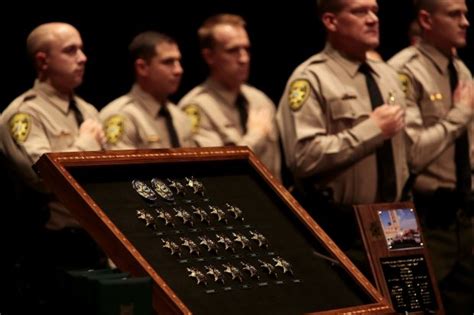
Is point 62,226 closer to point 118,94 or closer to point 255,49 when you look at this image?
point 118,94

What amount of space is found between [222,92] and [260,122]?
526 millimetres

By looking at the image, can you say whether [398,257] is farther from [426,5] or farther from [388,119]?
[426,5]

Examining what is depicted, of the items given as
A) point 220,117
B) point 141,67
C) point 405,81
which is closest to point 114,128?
point 141,67

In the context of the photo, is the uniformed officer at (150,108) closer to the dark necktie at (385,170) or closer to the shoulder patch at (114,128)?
the shoulder patch at (114,128)

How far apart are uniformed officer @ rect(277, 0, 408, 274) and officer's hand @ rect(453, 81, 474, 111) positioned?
355 mm


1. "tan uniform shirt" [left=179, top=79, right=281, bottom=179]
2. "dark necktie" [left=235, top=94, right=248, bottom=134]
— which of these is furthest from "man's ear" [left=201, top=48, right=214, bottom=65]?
"dark necktie" [left=235, top=94, right=248, bottom=134]

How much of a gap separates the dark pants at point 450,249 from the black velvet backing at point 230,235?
7.17ft

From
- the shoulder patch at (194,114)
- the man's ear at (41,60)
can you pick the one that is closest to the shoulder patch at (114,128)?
the man's ear at (41,60)

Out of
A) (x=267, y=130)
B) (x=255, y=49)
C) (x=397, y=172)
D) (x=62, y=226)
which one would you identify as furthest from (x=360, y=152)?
Answer: (x=255, y=49)

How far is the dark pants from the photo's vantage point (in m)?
5.02

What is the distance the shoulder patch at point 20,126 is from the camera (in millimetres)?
4875

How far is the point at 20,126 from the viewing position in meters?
4.91

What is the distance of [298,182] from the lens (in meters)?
4.67

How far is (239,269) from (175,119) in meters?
2.79
